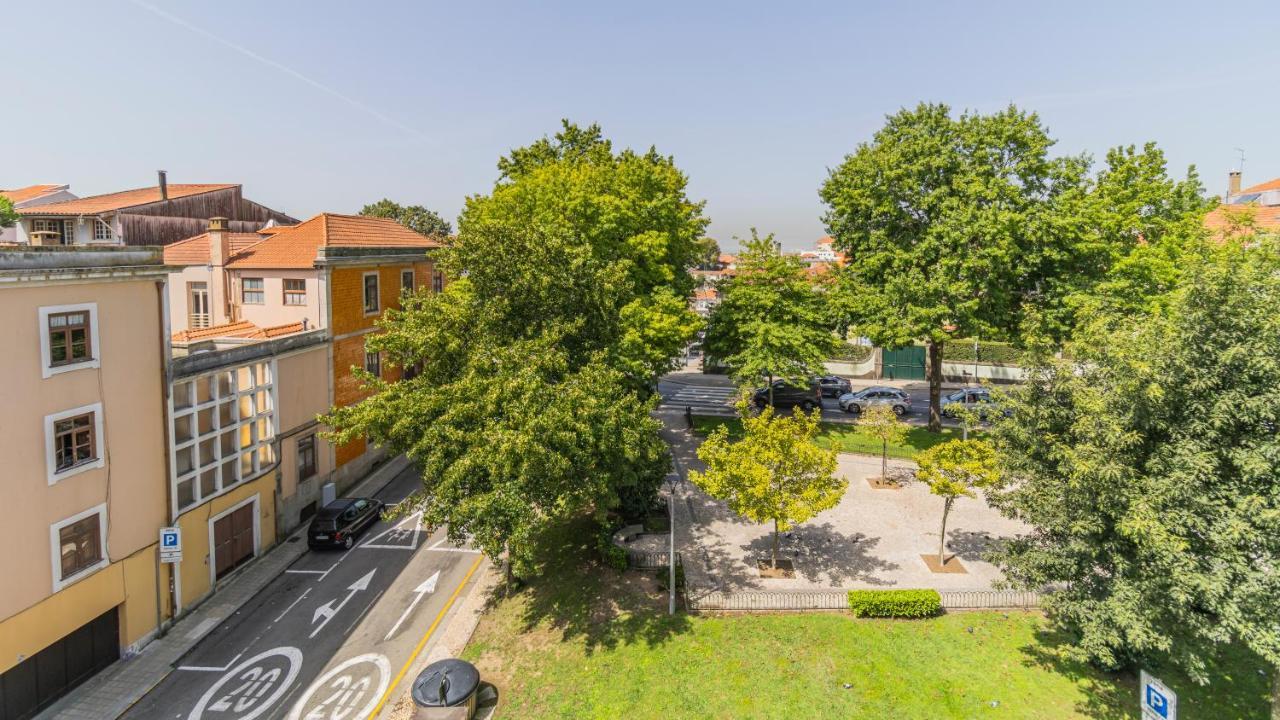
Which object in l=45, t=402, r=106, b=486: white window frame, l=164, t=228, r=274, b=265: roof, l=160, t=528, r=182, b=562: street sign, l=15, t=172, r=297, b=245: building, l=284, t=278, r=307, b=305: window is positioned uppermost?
l=15, t=172, r=297, b=245: building

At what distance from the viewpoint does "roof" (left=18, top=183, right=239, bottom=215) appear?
36562mm

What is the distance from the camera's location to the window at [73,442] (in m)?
17.7

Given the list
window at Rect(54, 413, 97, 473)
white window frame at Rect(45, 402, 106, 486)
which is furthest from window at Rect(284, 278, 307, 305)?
window at Rect(54, 413, 97, 473)

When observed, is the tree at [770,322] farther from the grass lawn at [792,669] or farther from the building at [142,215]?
the building at [142,215]

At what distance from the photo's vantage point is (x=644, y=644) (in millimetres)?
19797

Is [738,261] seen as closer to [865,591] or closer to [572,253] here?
[572,253]

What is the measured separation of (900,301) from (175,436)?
1252 inches

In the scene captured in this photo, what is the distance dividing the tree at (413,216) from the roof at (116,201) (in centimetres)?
3867

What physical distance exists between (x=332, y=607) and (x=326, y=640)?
6.43 feet

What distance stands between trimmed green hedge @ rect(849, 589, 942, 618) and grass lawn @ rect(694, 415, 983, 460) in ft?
43.5

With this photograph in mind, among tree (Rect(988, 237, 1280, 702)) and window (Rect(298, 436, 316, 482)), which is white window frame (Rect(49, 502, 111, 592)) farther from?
tree (Rect(988, 237, 1280, 702))

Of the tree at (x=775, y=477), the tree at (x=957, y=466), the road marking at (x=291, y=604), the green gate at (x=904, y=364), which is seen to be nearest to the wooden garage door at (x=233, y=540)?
the road marking at (x=291, y=604)

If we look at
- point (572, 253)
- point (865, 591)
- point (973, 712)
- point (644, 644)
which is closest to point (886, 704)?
point (973, 712)

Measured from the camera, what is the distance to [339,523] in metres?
26.8
